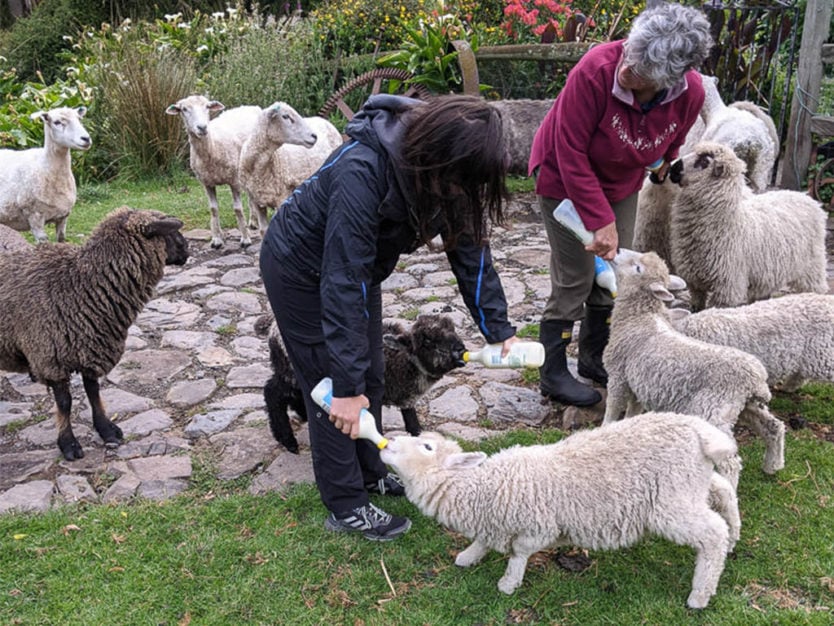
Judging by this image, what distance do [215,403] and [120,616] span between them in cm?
201

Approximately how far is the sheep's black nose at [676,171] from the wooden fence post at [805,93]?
4.57 meters

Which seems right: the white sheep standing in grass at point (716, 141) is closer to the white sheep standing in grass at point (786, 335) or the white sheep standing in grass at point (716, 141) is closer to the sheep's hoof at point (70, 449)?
the white sheep standing in grass at point (786, 335)

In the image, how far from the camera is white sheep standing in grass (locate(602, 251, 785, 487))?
136 inches

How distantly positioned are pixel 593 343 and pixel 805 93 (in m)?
5.37

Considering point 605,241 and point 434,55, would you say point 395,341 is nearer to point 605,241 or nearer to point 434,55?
point 605,241

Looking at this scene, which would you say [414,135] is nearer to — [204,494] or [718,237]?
[204,494]

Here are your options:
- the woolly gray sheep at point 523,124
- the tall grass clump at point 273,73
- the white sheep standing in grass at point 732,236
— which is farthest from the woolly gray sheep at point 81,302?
the tall grass clump at point 273,73

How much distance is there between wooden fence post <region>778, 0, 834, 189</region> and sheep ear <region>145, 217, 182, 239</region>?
7.17 metres

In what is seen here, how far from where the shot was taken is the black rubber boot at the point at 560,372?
4.65 metres

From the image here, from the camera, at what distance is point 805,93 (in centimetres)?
838

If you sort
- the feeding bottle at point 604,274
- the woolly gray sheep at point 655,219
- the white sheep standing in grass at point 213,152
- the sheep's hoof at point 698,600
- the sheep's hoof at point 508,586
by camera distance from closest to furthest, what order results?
the sheep's hoof at point 698,600 → the sheep's hoof at point 508,586 → the feeding bottle at point 604,274 → the woolly gray sheep at point 655,219 → the white sheep standing in grass at point 213,152

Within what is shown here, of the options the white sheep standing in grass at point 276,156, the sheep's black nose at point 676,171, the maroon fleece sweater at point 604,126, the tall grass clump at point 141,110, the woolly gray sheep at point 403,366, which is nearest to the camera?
the maroon fleece sweater at point 604,126

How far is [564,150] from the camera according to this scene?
395cm

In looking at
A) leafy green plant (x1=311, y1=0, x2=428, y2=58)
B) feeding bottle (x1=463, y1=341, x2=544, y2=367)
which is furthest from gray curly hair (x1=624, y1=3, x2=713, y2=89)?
leafy green plant (x1=311, y1=0, x2=428, y2=58)
